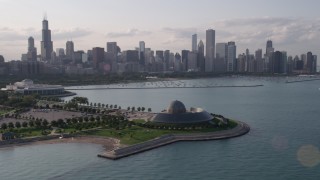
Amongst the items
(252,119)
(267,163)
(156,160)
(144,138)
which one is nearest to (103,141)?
(144,138)

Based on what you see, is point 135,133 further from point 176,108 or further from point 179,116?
point 176,108

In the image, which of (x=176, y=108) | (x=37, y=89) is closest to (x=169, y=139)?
(x=176, y=108)

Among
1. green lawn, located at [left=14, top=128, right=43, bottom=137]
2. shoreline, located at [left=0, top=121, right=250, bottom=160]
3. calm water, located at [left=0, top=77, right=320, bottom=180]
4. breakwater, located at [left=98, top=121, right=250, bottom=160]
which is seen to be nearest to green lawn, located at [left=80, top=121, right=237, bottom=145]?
shoreline, located at [left=0, top=121, right=250, bottom=160]

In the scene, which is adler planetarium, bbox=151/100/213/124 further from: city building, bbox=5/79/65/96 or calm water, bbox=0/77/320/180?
city building, bbox=5/79/65/96

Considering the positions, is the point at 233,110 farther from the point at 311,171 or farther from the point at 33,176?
the point at 33,176

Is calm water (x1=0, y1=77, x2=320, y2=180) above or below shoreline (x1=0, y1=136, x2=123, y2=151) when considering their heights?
below

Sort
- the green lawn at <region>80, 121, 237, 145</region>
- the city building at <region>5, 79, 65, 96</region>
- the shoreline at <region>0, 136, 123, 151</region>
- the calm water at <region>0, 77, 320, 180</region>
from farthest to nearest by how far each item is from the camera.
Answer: the city building at <region>5, 79, 65, 96</region>
the green lawn at <region>80, 121, 237, 145</region>
the shoreline at <region>0, 136, 123, 151</region>
the calm water at <region>0, 77, 320, 180</region>

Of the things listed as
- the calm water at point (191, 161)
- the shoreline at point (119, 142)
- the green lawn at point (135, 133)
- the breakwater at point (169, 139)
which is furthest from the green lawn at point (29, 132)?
the breakwater at point (169, 139)
